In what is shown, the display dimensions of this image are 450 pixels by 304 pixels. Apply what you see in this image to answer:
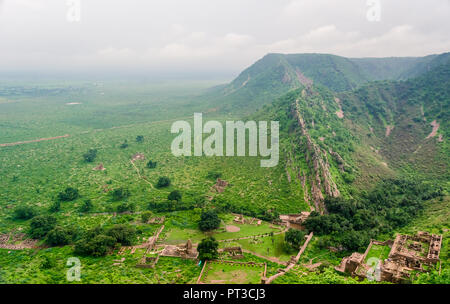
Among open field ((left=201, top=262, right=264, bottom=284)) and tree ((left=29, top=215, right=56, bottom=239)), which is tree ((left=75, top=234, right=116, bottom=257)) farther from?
open field ((left=201, top=262, right=264, bottom=284))

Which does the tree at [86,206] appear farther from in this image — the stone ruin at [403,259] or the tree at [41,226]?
the stone ruin at [403,259]

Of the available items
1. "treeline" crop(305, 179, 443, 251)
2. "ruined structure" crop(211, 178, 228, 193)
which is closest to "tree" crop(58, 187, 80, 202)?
"ruined structure" crop(211, 178, 228, 193)

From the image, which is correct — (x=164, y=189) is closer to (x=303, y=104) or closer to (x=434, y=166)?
(x=303, y=104)

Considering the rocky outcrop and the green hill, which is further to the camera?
the green hill

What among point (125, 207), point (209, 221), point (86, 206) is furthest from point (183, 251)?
point (86, 206)

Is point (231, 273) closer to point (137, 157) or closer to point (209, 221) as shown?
point (209, 221)

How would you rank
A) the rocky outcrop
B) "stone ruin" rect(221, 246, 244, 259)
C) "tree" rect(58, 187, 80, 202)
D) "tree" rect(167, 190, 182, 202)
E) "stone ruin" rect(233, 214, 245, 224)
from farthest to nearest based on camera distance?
"tree" rect(58, 187, 80, 202), "tree" rect(167, 190, 182, 202), the rocky outcrop, "stone ruin" rect(233, 214, 245, 224), "stone ruin" rect(221, 246, 244, 259)

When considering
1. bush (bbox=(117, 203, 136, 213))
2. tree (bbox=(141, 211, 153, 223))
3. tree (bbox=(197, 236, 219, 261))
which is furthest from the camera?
bush (bbox=(117, 203, 136, 213))

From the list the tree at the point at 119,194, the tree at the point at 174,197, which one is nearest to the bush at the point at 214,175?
the tree at the point at 174,197
